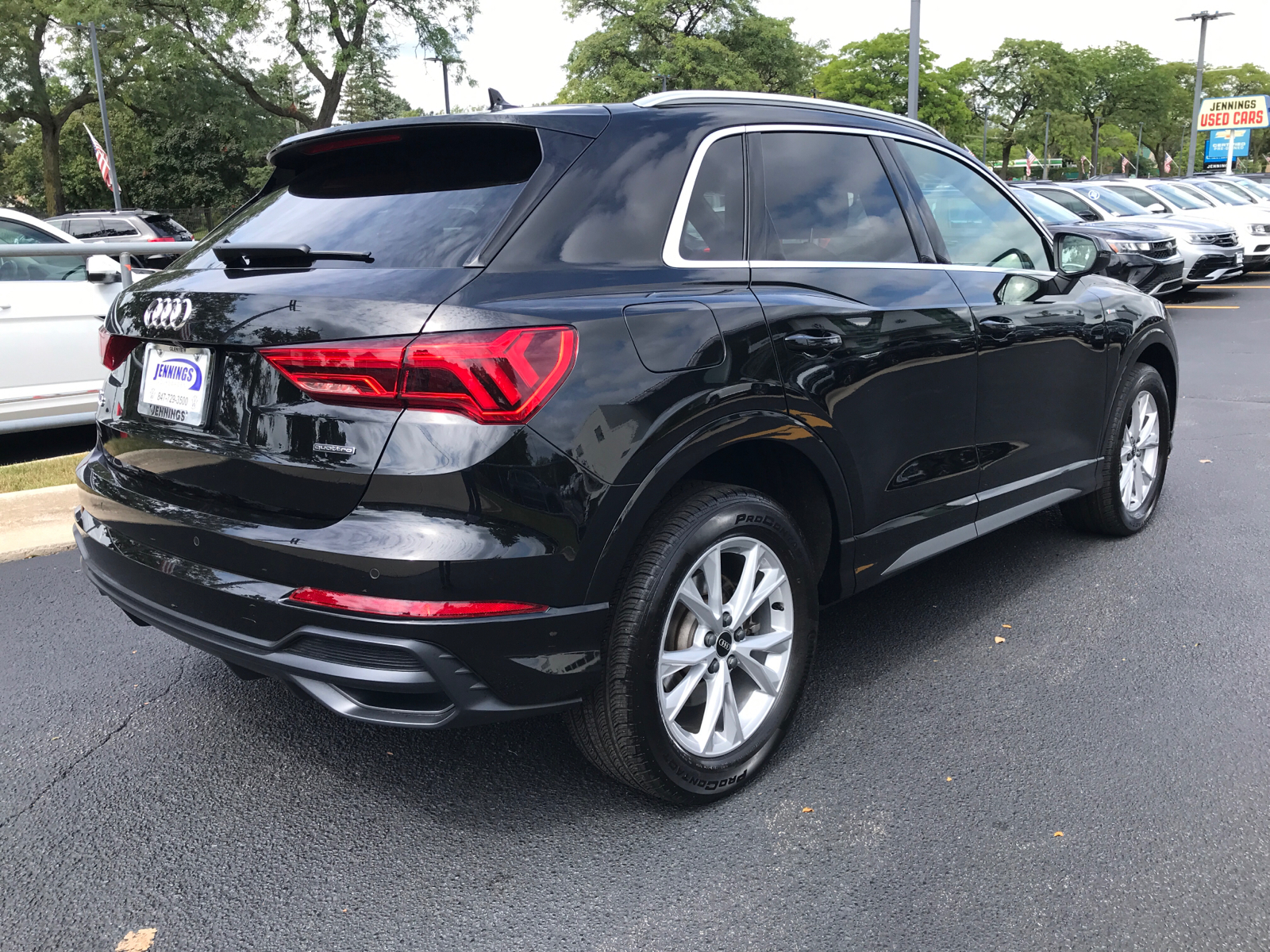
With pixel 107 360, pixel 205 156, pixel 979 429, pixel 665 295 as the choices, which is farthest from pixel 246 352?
pixel 205 156

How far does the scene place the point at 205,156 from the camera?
51094mm

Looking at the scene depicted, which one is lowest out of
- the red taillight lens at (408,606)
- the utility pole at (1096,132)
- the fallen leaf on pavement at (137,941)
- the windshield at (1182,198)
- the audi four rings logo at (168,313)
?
the fallen leaf on pavement at (137,941)

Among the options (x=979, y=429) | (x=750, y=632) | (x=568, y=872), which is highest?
(x=979, y=429)

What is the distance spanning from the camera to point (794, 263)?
306 centimetres

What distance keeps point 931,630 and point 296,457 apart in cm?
251

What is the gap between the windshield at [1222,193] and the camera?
20328mm

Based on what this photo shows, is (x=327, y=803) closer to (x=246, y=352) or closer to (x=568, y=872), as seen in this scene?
(x=568, y=872)

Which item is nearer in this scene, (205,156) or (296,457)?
(296,457)

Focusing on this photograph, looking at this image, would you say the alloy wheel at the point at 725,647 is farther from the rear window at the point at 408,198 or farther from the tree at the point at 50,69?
the tree at the point at 50,69

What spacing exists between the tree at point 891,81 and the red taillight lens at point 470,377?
5509 cm

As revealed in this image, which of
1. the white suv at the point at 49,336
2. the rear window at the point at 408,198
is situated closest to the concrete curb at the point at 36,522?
the white suv at the point at 49,336

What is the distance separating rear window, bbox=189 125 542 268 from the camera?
252 cm

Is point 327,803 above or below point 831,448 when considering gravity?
below

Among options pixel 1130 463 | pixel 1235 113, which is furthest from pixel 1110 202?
pixel 1235 113
